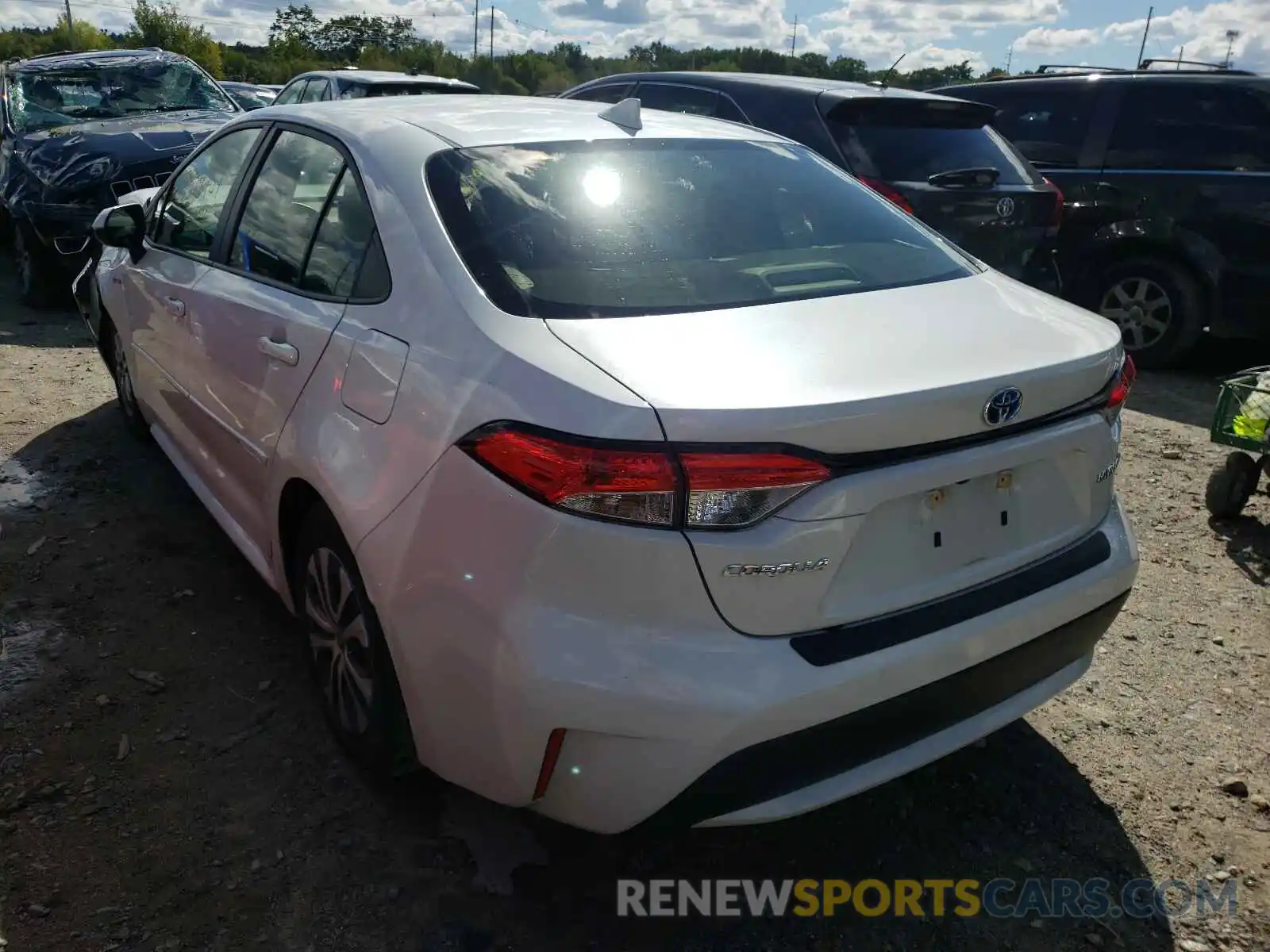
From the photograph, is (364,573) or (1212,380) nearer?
(364,573)

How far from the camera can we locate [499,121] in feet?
9.22

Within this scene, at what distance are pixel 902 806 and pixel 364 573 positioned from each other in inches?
58.5

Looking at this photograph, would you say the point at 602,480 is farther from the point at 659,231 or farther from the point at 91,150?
the point at 91,150

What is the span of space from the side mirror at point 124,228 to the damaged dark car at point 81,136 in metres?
3.18

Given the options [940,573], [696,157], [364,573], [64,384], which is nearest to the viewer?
[940,573]

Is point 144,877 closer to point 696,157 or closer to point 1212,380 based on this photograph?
point 696,157

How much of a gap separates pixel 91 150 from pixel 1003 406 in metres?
7.73

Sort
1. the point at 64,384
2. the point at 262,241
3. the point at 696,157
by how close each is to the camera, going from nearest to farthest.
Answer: the point at 696,157 < the point at 262,241 < the point at 64,384

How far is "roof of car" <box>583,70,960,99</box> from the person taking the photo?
5.59 metres

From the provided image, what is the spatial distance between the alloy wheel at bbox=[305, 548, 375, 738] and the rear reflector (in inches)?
22.7

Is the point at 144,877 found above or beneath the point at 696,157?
beneath

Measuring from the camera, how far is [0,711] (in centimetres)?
293

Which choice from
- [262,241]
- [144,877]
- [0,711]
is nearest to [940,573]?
[144,877]

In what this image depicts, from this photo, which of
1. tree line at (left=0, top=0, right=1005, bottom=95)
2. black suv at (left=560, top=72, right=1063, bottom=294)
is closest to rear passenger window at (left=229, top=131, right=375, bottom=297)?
black suv at (left=560, top=72, right=1063, bottom=294)
